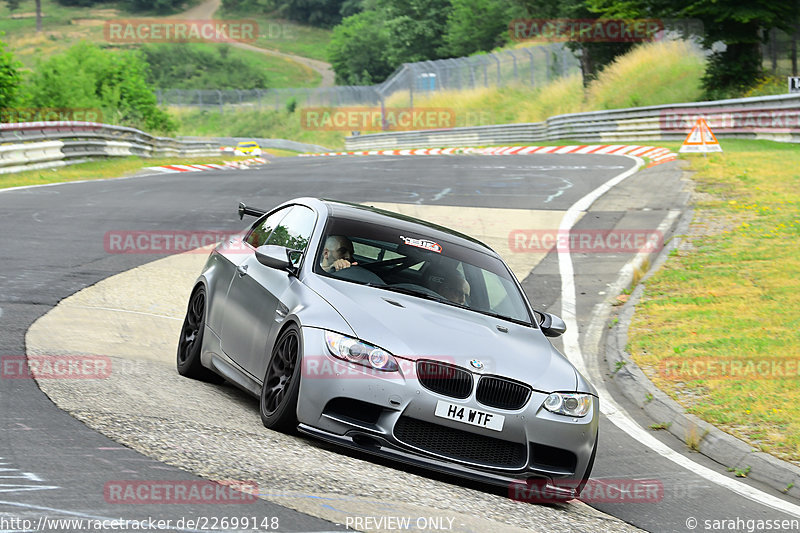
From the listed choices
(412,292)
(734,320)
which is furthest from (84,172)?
(412,292)

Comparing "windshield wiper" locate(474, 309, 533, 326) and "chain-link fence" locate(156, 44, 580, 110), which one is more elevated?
"chain-link fence" locate(156, 44, 580, 110)

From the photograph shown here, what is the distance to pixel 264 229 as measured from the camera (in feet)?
28.0

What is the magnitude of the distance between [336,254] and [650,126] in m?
31.4

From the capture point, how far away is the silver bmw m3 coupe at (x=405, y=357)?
606cm

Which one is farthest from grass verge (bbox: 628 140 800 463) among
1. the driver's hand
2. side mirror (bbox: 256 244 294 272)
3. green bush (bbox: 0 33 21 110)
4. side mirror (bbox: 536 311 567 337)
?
green bush (bbox: 0 33 21 110)

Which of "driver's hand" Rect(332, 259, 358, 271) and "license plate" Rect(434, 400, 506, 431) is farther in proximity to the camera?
"driver's hand" Rect(332, 259, 358, 271)

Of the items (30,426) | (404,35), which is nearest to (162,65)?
(404,35)

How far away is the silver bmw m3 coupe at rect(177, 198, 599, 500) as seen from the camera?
6062mm

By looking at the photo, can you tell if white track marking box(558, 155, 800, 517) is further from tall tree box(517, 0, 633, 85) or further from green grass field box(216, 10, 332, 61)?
green grass field box(216, 10, 332, 61)

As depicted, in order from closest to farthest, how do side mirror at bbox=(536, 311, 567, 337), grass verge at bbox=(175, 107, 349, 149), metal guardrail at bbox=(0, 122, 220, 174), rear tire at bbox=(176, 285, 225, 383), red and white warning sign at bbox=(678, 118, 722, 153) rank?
side mirror at bbox=(536, 311, 567, 337)
rear tire at bbox=(176, 285, 225, 383)
metal guardrail at bbox=(0, 122, 220, 174)
red and white warning sign at bbox=(678, 118, 722, 153)
grass verge at bbox=(175, 107, 349, 149)

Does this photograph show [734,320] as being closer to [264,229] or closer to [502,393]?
[264,229]

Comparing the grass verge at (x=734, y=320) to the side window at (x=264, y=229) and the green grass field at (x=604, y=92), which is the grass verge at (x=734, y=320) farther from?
the green grass field at (x=604, y=92)

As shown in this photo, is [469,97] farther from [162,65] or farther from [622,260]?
[162,65]

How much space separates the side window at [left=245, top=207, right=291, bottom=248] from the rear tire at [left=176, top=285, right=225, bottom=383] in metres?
0.55
